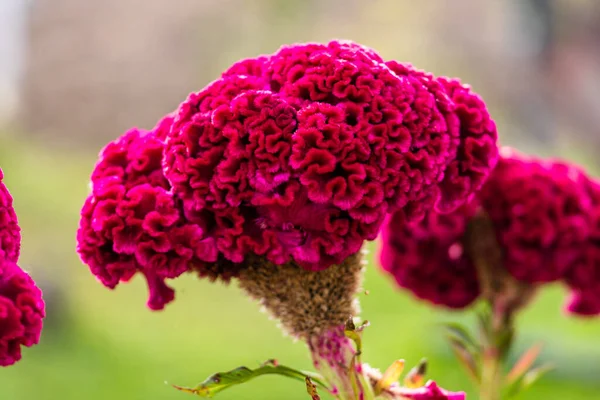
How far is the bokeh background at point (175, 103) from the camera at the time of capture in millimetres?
5191

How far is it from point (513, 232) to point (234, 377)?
0.78 meters

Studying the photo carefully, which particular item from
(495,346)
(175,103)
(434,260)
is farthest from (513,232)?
(175,103)

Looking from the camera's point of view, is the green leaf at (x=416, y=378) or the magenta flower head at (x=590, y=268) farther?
the magenta flower head at (x=590, y=268)

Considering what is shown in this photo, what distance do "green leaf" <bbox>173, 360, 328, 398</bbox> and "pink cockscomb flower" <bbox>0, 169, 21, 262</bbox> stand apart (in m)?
0.36

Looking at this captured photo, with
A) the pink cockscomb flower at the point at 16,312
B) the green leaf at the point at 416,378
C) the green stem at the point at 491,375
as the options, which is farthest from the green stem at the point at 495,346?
the pink cockscomb flower at the point at 16,312

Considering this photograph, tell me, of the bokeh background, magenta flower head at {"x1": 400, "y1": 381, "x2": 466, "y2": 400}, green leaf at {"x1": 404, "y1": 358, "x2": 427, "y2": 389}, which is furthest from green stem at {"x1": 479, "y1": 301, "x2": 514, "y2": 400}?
the bokeh background

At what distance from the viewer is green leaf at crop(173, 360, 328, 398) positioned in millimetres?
1315

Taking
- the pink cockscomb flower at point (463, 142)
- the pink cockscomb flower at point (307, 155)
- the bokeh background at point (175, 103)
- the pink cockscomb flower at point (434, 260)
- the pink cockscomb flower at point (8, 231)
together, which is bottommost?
the pink cockscomb flower at point (8, 231)

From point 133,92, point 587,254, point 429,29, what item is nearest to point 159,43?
point 133,92

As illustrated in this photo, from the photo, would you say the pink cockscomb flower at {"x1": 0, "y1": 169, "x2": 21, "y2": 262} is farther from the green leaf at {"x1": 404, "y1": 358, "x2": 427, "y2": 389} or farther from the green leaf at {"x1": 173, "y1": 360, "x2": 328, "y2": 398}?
the green leaf at {"x1": 404, "y1": 358, "x2": 427, "y2": 389}

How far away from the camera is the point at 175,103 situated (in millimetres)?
11367

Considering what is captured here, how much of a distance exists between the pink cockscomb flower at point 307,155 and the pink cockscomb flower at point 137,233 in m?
0.03

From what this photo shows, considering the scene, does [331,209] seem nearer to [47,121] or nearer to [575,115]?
[575,115]

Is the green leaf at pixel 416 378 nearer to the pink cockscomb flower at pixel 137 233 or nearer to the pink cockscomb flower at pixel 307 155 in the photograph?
the pink cockscomb flower at pixel 307 155
